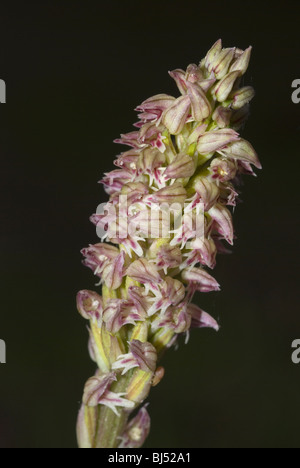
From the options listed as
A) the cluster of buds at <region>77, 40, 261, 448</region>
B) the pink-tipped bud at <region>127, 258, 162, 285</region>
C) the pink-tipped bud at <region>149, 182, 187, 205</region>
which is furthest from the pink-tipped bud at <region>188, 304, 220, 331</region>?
the pink-tipped bud at <region>149, 182, 187, 205</region>

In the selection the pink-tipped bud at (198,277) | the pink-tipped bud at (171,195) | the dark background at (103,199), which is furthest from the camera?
the dark background at (103,199)

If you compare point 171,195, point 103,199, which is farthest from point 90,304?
point 103,199

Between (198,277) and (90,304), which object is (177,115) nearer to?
(198,277)

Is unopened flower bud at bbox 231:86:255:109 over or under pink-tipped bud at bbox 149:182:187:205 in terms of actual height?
over

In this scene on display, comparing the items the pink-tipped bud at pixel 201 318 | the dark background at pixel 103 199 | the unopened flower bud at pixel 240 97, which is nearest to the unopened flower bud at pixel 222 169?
the unopened flower bud at pixel 240 97

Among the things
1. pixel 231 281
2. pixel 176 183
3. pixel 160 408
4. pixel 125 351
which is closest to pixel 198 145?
pixel 176 183

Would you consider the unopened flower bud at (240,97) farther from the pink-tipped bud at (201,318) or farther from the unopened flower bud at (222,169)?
the pink-tipped bud at (201,318)

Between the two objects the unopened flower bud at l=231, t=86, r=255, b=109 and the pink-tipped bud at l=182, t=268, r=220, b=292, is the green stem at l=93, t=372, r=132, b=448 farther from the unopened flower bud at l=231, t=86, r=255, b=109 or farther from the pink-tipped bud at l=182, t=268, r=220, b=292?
the unopened flower bud at l=231, t=86, r=255, b=109
